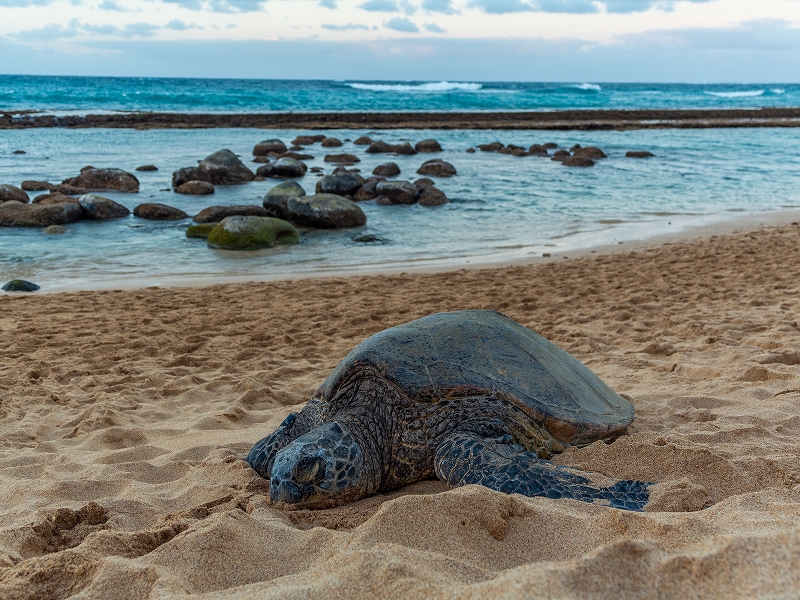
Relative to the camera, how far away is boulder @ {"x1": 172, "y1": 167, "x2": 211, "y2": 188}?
17.0 metres

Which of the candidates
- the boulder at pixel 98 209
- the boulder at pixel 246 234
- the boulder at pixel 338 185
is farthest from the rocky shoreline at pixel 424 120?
the boulder at pixel 246 234

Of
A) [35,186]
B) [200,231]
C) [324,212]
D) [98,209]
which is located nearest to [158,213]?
[98,209]

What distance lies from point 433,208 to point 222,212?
4854 mm

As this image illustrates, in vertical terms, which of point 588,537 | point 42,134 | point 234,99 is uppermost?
point 234,99

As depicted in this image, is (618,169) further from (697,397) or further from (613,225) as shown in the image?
(697,397)

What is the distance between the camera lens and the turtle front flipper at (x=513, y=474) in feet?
8.96

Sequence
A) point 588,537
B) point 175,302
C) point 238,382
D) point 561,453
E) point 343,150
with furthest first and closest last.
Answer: point 343,150
point 175,302
point 238,382
point 561,453
point 588,537

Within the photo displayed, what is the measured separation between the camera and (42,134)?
29453mm

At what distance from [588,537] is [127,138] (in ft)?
99.8

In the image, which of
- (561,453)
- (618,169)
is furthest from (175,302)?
(618,169)

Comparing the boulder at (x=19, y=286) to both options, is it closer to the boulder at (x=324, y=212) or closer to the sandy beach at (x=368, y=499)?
the sandy beach at (x=368, y=499)

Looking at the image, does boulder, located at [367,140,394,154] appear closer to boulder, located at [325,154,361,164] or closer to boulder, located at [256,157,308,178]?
boulder, located at [325,154,361,164]

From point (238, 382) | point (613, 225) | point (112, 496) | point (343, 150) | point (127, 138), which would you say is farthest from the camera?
point (127, 138)

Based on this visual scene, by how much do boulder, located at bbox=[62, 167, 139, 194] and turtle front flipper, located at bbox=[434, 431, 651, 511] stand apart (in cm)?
1530
